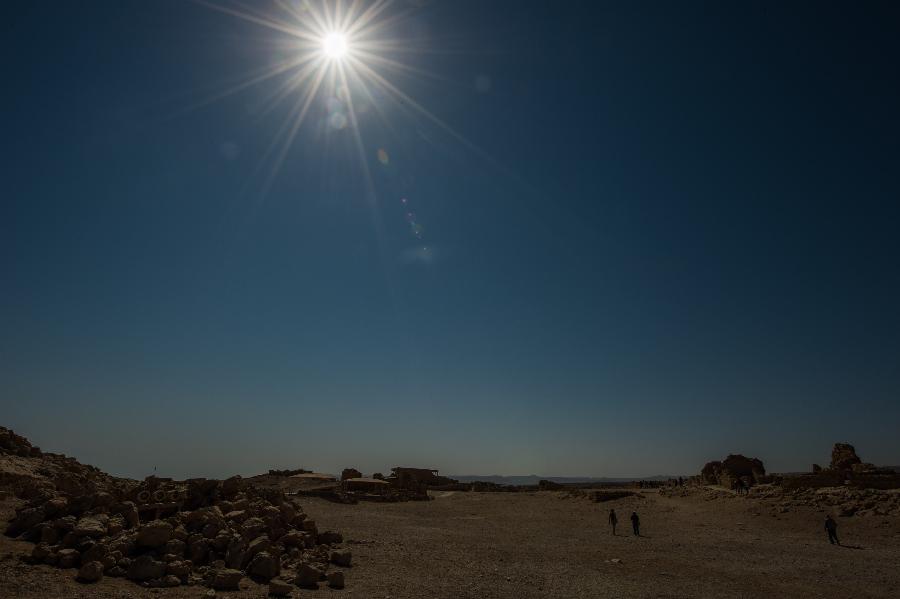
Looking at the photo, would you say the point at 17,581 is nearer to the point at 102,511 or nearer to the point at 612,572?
the point at 102,511

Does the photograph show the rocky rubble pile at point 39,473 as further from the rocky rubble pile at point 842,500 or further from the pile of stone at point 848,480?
the pile of stone at point 848,480

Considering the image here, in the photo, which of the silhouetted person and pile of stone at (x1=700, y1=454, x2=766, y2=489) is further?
pile of stone at (x1=700, y1=454, x2=766, y2=489)

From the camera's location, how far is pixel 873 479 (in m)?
29.0

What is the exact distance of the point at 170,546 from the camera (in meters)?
10.9

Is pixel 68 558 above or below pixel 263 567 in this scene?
above

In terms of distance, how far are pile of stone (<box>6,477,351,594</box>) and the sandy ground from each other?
0.41 m

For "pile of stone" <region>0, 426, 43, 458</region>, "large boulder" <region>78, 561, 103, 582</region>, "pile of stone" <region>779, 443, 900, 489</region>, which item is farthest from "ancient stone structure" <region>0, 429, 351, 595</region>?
"pile of stone" <region>779, 443, 900, 489</region>

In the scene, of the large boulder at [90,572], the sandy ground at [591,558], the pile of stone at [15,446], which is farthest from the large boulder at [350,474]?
the large boulder at [90,572]

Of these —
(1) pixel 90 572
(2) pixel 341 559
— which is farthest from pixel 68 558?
(2) pixel 341 559

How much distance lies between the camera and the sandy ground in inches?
445

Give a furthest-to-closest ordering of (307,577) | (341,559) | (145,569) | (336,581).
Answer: (341,559) < (336,581) < (307,577) < (145,569)

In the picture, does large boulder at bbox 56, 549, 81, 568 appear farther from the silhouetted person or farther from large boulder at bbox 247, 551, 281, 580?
the silhouetted person

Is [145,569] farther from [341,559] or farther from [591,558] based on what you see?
[591,558]

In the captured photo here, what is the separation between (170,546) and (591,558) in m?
12.3
